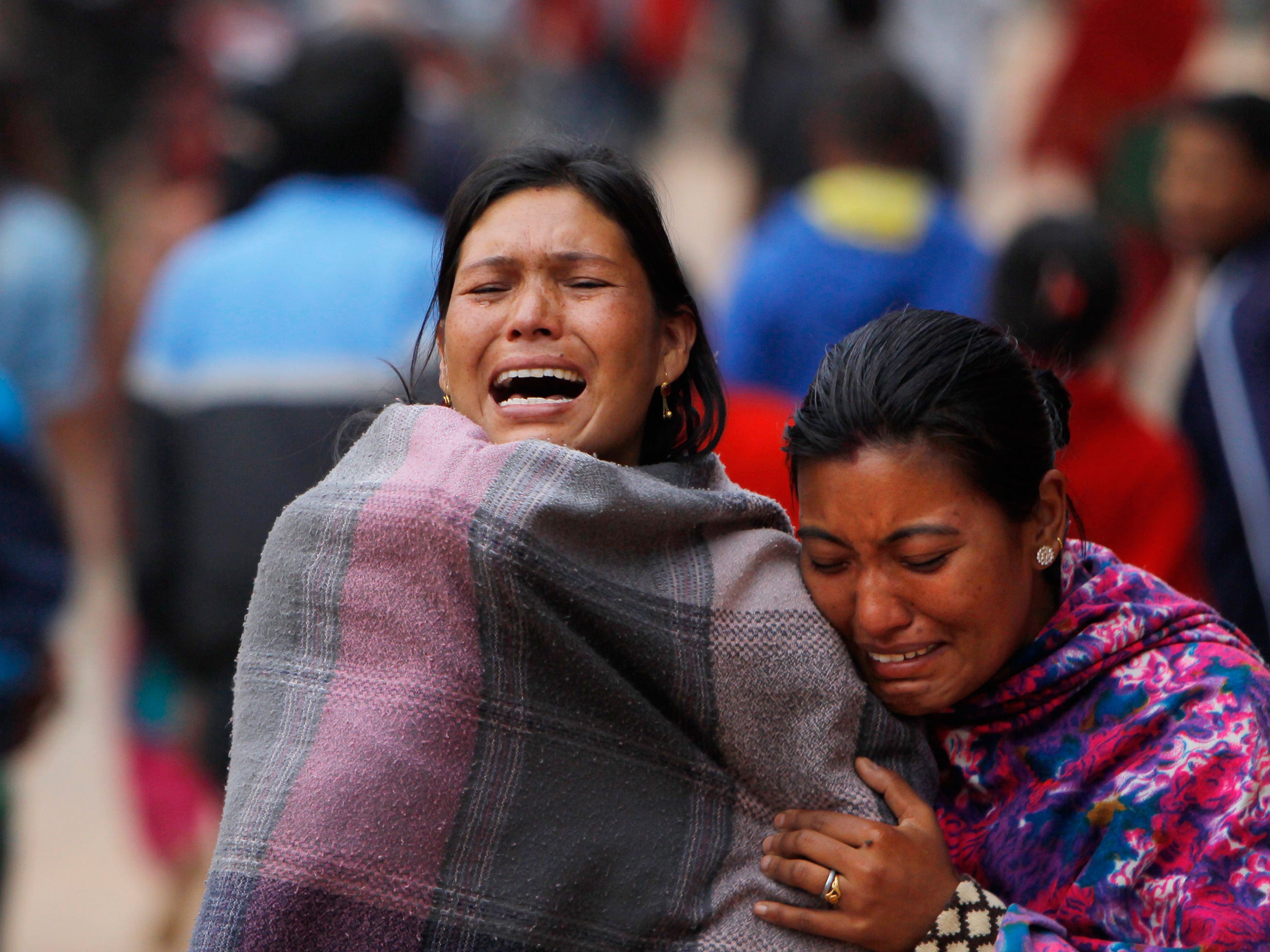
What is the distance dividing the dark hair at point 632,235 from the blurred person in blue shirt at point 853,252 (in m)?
2.08

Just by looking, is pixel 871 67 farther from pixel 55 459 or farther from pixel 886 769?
pixel 55 459

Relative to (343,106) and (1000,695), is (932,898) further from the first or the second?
(343,106)

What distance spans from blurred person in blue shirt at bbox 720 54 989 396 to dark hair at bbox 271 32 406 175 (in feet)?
3.70

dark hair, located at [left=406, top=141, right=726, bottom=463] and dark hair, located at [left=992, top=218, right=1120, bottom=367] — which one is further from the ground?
dark hair, located at [left=992, top=218, right=1120, bottom=367]

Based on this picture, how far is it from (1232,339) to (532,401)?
2.35 metres

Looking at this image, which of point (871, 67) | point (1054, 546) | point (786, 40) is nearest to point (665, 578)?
point (1054, 546)

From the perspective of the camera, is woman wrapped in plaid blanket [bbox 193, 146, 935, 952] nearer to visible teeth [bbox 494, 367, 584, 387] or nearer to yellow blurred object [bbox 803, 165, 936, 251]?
visible teeth [bbox 494, 367, 584, 387]

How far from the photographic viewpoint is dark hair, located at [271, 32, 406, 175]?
3715mm

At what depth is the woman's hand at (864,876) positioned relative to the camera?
5.83ft

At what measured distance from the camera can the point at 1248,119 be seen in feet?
13.7

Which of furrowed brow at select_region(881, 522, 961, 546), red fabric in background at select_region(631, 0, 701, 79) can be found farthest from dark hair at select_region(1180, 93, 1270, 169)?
red fabric in background at select_region(631, 0, 701, 79)

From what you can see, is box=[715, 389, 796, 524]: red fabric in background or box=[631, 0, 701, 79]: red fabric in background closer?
box=[715, 389, 796, 524]: red fabric in background

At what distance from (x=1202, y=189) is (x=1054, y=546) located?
8.28 feet

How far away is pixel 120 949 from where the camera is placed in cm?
505
